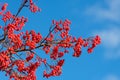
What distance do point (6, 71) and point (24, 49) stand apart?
196 centimetres

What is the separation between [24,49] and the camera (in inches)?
1136

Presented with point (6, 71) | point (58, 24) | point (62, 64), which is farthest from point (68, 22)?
point (6, 71)

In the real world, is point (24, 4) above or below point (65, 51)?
above

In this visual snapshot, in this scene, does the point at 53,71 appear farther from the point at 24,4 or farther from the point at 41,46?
the point at 24,4

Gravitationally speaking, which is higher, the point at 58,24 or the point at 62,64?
the point at 58,24

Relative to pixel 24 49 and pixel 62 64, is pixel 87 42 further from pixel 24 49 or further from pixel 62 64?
pixel 24 49

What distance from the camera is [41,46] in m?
29.0

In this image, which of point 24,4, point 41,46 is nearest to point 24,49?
point 41,46

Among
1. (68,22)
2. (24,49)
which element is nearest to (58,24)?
(68,22)

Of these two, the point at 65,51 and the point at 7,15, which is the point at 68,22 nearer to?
the point at 65,51

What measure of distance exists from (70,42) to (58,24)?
52.8 inches

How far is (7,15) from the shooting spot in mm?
29844

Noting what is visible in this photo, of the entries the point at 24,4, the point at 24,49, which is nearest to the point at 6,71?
the point at 24,49

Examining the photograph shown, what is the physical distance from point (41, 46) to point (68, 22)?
2.67 metres
